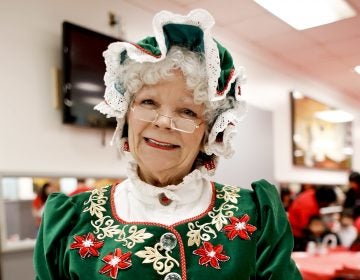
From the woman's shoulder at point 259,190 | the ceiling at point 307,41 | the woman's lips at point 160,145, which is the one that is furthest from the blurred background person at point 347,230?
the woman's lips at point 160,145

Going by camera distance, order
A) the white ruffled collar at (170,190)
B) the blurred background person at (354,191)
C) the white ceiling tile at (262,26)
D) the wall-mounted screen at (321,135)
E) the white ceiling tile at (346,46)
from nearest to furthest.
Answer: the white ruffled collar at (170,190)
the white ceiling tile at (346,46)
the white ceiling tile at (262,26)
the wall-mounted screen at (321,135)
the blurred background person at (354,191)

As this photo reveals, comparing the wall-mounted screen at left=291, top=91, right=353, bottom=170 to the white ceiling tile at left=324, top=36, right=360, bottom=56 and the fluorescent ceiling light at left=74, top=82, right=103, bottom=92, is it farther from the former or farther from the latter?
the fluorescent ceiling light at left=74, top=82, right=103, bottom=92

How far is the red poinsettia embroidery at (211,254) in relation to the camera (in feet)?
3.03

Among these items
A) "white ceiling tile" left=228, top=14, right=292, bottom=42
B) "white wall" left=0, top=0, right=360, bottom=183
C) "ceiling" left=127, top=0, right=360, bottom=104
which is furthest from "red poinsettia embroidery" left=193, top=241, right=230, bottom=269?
"white wall" left=0, top=0, right=360, bottom=183

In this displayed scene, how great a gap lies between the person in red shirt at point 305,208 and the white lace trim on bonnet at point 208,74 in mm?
2022

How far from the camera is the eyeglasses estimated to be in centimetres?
95

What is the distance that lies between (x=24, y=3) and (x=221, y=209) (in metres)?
1.75

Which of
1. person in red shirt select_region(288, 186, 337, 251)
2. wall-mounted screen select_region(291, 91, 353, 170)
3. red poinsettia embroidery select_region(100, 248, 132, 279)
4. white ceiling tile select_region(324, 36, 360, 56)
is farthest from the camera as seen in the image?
person in red shirt select_region(288, 186, 337, 251)

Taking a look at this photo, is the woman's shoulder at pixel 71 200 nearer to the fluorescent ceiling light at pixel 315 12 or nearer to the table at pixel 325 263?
the fluorescent ceiling light at pixel 315 12

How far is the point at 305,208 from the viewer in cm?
328

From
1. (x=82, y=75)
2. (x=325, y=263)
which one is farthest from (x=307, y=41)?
(x=325, y=263)

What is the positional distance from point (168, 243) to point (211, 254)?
0.09m

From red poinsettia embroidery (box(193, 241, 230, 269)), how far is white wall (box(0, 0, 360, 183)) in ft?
3.71

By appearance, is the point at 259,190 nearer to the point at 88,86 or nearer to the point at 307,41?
the point at 307,41
